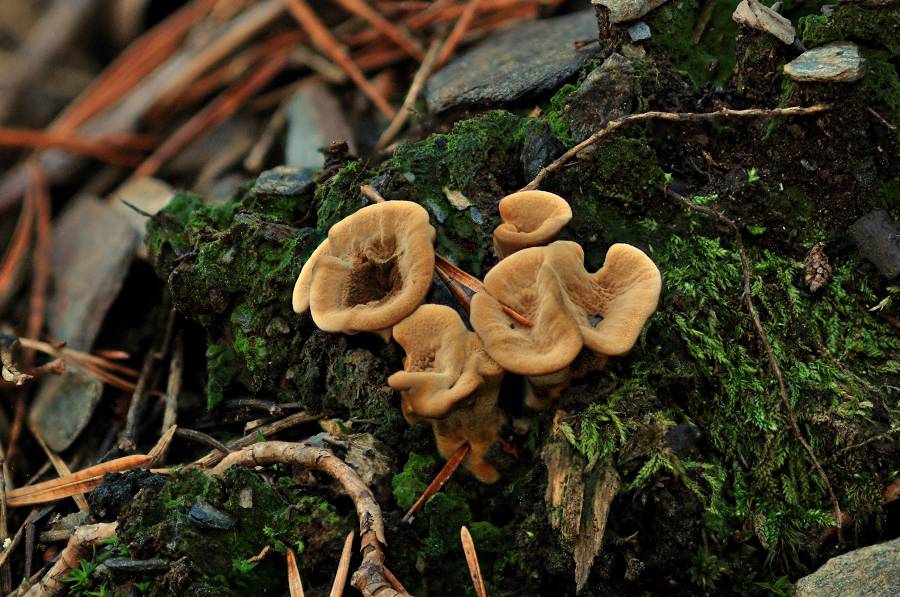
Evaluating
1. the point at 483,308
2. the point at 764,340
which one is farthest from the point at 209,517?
the point at 764,340

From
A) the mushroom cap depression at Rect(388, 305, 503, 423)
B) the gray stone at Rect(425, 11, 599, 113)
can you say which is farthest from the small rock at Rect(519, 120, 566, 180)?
the mushroom cap depression at Rect(388, 305, 503, 423)

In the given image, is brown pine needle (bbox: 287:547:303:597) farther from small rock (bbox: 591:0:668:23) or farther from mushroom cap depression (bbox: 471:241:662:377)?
small rock (bbox: 591:0:668:23)

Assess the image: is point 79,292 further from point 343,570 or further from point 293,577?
point 343,570

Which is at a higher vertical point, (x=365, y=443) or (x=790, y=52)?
(x=790, y=52)

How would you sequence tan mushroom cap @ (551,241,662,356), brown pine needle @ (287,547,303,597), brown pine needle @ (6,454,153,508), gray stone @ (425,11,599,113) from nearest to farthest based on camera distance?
tan mushroom cap @ (551,241,662,356)
brown pine needle @ (287,547,303,597)
brown pine needle @ (6,454,153,508)
gray stone @ (425,11,599,113)

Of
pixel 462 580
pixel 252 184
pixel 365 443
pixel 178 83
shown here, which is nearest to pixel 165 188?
pixel 178 83

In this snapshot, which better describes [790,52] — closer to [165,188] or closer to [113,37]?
[165,188]
